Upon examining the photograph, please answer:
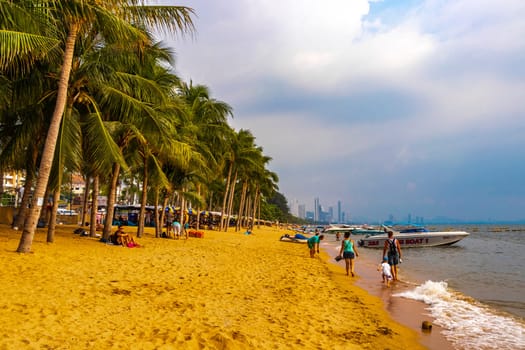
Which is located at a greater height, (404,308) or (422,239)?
(422,239)

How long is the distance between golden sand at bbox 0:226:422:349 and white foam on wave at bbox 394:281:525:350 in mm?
1022

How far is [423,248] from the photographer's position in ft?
95.9

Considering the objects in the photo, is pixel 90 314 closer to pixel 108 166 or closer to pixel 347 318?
pixel 347 318

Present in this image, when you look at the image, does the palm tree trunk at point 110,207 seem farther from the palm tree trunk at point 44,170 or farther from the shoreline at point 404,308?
the shoreline at point 404,308

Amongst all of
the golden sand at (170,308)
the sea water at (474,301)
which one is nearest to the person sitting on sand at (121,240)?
the golden sand at (170,308)

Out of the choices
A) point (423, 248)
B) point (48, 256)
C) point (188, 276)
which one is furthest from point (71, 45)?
point (423, 248)

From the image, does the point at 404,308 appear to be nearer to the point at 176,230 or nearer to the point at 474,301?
the point at 474,301

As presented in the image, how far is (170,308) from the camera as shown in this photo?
6.30 meters

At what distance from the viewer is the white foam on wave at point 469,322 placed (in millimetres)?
6340

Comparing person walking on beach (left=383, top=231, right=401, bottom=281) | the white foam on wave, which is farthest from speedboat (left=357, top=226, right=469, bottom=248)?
the white foam on wave

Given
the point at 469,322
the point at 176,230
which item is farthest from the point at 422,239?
the point at 469,322

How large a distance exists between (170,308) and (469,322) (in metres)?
6.24

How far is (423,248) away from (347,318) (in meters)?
25.2

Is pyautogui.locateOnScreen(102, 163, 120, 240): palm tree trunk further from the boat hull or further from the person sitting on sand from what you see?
the boat hull
